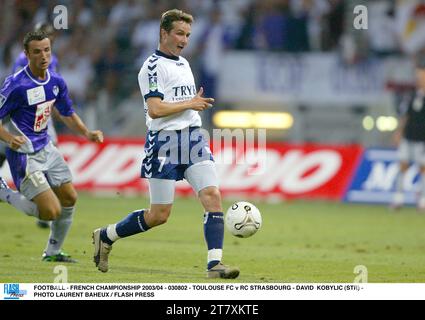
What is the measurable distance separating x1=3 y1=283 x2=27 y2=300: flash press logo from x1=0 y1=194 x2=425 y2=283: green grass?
77 centimetres

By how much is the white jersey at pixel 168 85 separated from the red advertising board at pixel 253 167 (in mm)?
9483

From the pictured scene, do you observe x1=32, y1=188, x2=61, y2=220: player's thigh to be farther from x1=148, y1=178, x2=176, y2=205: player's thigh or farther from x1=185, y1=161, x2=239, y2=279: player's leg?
x1=185, y1=161, x2=239, y2=279: player's leg

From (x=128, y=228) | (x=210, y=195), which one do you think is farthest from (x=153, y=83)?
(x=128, y=228)

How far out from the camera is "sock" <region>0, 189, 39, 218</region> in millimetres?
9570

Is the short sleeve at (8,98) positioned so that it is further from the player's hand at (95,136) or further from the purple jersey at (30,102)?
the player's hand at (95,136)

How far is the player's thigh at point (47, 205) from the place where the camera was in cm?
942

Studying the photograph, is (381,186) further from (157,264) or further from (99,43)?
(157,264)

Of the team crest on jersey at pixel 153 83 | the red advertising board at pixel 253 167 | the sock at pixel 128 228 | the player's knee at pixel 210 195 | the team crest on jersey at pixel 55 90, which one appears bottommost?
the red advertising board at pixel 253 167

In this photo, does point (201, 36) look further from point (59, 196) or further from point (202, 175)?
point (202, 175)

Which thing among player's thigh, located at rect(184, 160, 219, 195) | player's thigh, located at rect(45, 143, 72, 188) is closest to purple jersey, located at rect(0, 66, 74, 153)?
player's thigh, located at rect(45, 143, 72, 188)

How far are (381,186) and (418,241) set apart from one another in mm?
5820

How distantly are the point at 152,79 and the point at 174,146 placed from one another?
0.61 m

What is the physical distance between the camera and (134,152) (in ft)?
61.5

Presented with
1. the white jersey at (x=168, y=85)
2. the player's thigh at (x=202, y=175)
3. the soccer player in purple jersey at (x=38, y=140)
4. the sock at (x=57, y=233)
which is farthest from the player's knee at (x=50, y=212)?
the player's thigh at (x=202, y=175)
